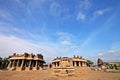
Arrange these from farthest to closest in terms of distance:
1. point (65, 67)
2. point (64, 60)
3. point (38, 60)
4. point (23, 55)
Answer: point (38, 60) < point (23, 55) < point (64, 60) < point (65, 67)

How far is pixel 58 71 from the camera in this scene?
1741 cm

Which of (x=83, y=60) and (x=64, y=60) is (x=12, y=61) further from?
(x=83, y=60)

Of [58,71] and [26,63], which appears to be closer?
[58,71]

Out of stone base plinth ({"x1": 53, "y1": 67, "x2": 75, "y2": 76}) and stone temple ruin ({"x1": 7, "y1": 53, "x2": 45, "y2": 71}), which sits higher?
stone temple ruin ({"x1": 7, "y1": 53, "x2": 45, "y2": 71})

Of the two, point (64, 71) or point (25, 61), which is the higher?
point (25, 61)

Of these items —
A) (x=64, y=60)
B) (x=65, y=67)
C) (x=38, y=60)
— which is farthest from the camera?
(x=38, y=60)

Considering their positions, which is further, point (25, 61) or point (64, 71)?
point (25, 61)

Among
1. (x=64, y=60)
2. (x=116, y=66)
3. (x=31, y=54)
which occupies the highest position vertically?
(x=31, y=54)

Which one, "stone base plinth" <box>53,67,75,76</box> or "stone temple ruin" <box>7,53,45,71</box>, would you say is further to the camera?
"stone temple ruin" <box>7,53,45,71</box>

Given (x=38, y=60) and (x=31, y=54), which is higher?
(x=31, y=54)

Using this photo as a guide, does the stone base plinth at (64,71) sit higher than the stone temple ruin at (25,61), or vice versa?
the stone temple ruin at (25,61)

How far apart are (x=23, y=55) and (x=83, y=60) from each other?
28.4 meters

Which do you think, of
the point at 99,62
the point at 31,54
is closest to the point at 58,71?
the point at 31,54

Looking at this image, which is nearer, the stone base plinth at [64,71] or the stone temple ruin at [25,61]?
the stone base plinth at [64,71]
